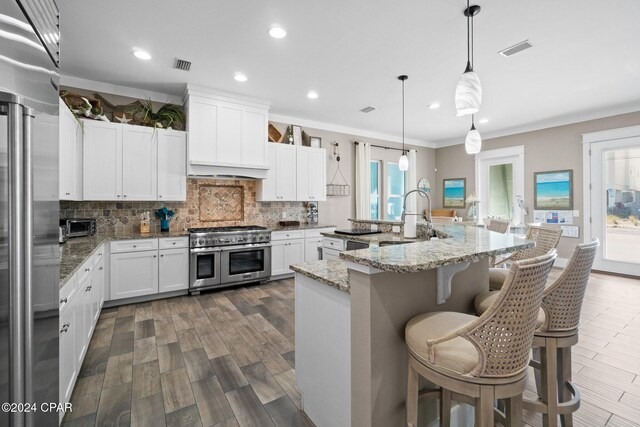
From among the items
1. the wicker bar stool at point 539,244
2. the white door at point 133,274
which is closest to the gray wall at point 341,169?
the white door at point 133,274

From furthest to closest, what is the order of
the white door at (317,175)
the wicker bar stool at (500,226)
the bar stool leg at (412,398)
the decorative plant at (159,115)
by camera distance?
the white door at (317,175)
the decorative plant at (159,115)
the wicker bar stool at (500,226)
the bar stool leg at (412,398)

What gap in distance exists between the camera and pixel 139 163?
395 cm

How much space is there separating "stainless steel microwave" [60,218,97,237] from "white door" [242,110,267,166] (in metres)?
2.04

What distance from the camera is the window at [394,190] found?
22.7 ft

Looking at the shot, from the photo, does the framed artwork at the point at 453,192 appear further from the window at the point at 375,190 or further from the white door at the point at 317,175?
the white door at the point at 317,175

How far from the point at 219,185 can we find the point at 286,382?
344 centimetres

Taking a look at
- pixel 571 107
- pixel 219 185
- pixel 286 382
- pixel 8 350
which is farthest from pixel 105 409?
pixel 571 107

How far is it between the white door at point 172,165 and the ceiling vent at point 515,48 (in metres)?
4.00

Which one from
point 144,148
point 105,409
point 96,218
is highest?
point 144,148

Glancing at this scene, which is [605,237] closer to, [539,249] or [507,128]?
[507,128]

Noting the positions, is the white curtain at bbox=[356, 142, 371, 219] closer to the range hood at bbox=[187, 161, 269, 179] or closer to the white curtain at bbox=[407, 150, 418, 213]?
the white curtain at bbox=[407, 150, 418, 213]

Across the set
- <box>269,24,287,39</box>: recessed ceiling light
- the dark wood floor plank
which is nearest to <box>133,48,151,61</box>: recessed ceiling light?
<box>269,24,287,39</box>: recessed ceiling light

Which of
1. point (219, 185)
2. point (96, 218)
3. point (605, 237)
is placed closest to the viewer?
point (96, 218)

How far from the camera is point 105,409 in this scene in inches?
73.9
